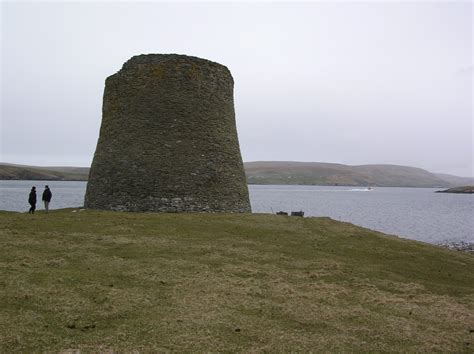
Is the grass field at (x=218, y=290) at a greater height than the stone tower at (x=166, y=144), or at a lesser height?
lesser

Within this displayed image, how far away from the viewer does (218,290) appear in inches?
466

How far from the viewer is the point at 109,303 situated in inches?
406

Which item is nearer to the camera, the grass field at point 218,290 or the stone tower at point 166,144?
the grass field at point 218,290

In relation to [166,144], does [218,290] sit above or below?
below

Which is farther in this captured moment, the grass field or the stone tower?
the stone tower

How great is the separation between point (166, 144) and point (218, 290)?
1428 cm

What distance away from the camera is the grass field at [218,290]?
8.79 metres

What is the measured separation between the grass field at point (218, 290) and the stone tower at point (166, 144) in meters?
4.13

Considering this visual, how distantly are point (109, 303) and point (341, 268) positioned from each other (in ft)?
25.5

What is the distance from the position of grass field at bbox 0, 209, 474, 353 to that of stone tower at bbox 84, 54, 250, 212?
4132 millimetres

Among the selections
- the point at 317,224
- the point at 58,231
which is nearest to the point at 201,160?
the point at 317,224

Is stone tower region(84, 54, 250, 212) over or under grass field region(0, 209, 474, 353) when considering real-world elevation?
over

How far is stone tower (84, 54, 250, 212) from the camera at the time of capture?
965 inches

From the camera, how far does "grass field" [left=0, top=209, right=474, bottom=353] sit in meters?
8.79
